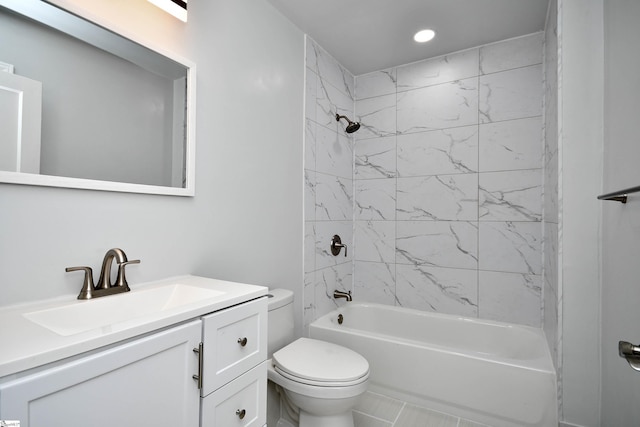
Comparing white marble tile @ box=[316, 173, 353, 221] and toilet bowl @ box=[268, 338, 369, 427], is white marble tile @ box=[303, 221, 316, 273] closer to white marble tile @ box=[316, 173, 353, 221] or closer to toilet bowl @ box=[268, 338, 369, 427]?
white marble tile @ box=[316, 173, 353, 221]

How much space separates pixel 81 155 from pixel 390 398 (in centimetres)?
217

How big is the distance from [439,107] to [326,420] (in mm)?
2369

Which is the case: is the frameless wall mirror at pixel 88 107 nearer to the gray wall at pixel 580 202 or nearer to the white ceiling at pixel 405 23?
the white ceiling at pixel 405 23

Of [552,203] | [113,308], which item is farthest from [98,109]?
[552,203]

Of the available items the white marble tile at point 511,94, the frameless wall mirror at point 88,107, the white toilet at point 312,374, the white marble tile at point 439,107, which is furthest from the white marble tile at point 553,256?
the frameless wall mirror at point 88,107

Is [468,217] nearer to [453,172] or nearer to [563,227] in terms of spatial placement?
[453,172]

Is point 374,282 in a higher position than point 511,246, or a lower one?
lower

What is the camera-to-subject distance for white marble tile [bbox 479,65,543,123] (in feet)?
7.52

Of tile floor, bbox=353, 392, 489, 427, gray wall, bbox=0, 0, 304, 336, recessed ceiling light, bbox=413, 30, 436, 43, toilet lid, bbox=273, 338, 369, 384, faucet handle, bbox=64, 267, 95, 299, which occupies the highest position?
recessed ceiling light, bbox=413, 30, 436, 43

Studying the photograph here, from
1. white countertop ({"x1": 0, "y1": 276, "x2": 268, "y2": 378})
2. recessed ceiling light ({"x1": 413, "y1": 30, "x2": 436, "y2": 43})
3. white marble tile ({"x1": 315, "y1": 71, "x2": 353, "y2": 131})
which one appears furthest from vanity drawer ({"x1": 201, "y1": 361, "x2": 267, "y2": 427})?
recessed ceiling light ({"x1": 413, "y1": 30, "x2": 436, "y2": 43})

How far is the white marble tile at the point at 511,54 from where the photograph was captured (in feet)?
7.52

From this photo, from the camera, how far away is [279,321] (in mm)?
1753

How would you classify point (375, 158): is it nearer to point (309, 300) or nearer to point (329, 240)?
point (329, 240)

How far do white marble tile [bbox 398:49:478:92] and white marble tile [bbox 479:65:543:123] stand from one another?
0.51ft
